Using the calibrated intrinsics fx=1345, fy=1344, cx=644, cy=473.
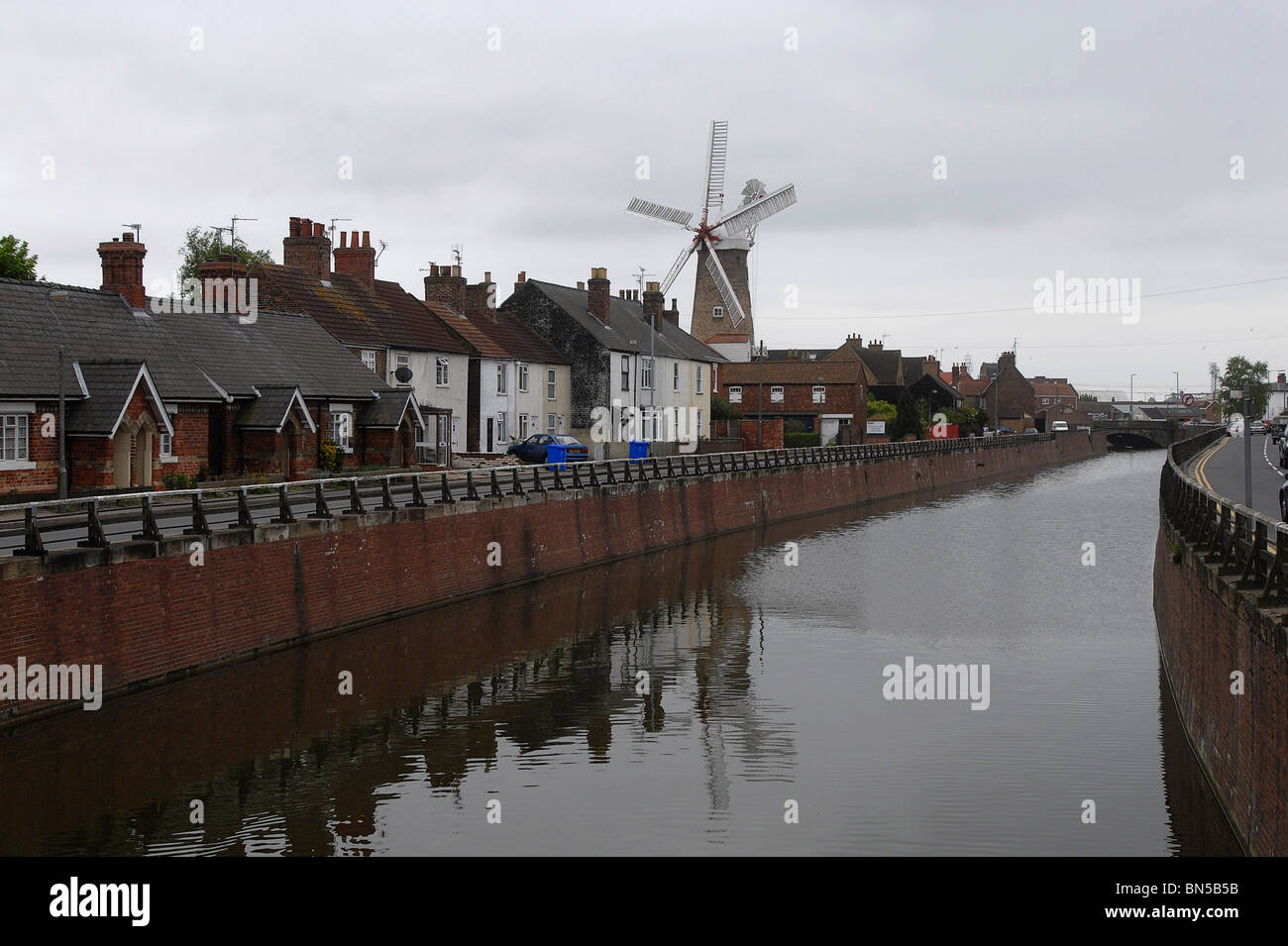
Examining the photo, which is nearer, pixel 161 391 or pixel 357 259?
pixel 161 391

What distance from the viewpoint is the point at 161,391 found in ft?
119

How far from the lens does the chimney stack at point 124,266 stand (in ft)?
130

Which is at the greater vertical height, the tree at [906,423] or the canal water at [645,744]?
the tree at [906,423]

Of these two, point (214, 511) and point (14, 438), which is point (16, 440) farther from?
point (214, 511)

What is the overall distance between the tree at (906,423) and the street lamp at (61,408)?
265ft

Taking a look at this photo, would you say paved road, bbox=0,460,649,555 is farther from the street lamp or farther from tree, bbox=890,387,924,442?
tree, bbox=890,387,924,442

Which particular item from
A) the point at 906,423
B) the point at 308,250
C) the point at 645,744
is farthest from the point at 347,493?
the point at 906,423

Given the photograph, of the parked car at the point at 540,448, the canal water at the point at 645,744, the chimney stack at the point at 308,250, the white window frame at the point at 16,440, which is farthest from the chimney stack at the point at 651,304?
the white window frame at the point at 16,440

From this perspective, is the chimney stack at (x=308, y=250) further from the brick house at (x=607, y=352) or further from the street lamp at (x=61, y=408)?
the street lamp at (x=61, y=408)

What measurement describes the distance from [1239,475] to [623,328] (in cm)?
3520

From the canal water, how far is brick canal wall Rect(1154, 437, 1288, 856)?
75cm

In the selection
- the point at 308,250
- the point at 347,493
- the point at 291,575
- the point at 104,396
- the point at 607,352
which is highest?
the point at 308,250
